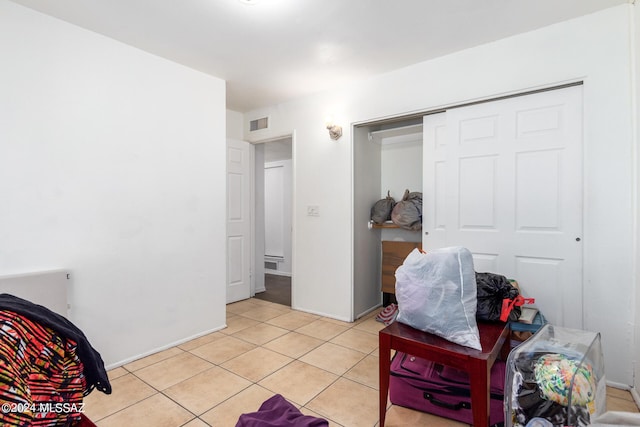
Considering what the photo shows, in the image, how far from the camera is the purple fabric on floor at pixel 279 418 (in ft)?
4.30

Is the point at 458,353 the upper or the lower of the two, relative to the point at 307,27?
lower

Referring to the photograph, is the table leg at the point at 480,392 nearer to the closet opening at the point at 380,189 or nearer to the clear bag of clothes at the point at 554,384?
the clear bag of clothes at the point at 554,384

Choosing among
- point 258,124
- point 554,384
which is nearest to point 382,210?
point 258,124

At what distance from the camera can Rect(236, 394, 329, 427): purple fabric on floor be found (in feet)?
4.30

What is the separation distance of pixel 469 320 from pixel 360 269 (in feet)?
6.44

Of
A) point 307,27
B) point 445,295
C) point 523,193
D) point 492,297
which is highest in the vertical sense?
point 307,27

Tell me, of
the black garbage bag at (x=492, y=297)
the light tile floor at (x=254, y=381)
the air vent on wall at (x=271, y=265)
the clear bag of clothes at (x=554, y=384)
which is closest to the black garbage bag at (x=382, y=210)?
the light tile floor at (x=254, y=381)

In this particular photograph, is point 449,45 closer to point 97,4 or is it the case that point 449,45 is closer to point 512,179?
point 512,179

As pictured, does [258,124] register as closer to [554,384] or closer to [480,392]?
[480,392]

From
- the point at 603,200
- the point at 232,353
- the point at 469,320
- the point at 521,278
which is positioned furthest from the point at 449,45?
the point at 232,353

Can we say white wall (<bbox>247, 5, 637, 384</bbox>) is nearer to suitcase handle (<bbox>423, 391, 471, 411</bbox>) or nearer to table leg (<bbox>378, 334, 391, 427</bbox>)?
suitcase handle (<bbox>423, 391, 471, 411</bbox>)

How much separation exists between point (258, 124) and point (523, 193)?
3.06 meters

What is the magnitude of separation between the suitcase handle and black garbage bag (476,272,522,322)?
0.48m

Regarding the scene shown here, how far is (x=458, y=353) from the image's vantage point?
149 cm
